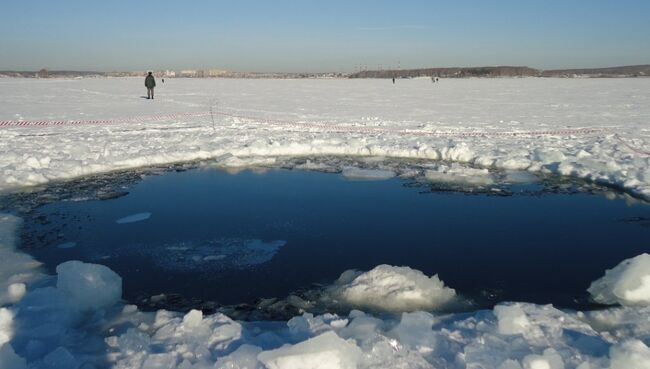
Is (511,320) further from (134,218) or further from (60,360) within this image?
(134,218)

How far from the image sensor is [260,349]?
3.04 meters

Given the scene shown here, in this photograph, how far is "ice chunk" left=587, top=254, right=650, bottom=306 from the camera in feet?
12.8

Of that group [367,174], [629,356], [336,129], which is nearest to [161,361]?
[629,356]

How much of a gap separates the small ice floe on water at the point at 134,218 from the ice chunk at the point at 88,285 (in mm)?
2140

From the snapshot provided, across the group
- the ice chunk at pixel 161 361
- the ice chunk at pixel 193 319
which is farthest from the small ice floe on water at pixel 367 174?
the ice chunk at pixel 161 361

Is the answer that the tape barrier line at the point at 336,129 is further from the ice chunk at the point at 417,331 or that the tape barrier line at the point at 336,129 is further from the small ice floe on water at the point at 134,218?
the ice chunk at the point at 417,331

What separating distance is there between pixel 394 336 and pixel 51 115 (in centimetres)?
1748

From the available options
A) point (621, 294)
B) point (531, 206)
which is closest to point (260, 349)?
point (621, 294)

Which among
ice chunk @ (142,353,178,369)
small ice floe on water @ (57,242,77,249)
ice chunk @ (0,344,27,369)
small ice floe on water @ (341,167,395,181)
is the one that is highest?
small ice floe on water @ (341,167,395,181)

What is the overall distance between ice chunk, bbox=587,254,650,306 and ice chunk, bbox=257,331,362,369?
233 centimetres

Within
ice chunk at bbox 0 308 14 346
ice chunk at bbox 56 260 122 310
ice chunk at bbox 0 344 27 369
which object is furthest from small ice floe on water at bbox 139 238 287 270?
ice chunk at bbox 0 344 27 369

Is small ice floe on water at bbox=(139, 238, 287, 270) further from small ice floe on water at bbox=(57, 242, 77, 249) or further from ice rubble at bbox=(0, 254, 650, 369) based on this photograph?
ice rubble at bbox=(0, 254, 650, 369)

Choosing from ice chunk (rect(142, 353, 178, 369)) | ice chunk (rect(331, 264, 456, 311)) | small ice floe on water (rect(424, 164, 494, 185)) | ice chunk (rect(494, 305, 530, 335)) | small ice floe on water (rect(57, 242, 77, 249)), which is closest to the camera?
ice chunk (rect(142, 353, 178, 369))

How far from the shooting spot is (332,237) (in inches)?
216
